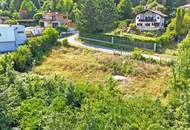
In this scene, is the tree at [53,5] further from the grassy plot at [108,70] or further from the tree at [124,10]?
the grassy plot at [108,70]

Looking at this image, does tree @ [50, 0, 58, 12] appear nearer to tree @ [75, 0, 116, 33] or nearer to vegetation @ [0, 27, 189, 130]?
tree @ [75, 0, 116, 33]

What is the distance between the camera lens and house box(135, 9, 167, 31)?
152 feet

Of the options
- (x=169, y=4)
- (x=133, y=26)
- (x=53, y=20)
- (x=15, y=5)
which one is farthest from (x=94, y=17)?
(x=15, y=5)

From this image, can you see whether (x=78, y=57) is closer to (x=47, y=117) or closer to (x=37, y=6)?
(x=47, y=117)

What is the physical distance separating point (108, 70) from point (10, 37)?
1231 cm

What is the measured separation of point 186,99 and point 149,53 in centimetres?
1586

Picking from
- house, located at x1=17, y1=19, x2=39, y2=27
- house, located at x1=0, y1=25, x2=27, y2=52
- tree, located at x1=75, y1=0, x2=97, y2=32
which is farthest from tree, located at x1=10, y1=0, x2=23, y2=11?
house, located at x1=0, y1=25, x2=27, y2=52

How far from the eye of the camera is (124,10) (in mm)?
52844

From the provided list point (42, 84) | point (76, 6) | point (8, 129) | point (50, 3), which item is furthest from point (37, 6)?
point (8, 129)

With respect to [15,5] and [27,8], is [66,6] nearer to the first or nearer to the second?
[27,8]

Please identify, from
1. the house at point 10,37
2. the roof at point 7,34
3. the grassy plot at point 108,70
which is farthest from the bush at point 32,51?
the roof at point 7,34

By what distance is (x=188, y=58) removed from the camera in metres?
23.3

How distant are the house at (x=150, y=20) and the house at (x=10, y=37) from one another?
55.0ft

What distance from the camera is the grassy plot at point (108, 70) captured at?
26.2m
